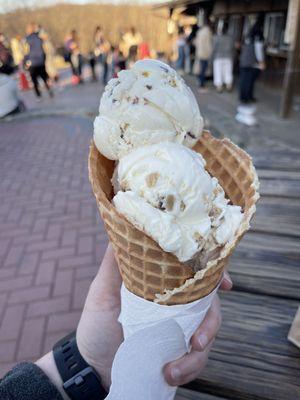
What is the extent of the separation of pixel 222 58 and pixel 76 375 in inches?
366

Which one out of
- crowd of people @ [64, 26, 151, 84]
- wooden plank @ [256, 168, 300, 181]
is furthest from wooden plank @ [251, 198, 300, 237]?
crowd of people @ [64, 26, 151, 84]

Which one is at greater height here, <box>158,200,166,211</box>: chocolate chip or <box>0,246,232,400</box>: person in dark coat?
<box>158,200,166,211</box>: chocolate chip

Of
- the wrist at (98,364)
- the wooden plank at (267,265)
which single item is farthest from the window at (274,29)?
the wrist at (98,364)

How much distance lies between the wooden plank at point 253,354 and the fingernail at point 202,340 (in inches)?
6.5

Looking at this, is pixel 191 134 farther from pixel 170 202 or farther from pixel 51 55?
pixel 51 55

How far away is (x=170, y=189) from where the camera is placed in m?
1.03

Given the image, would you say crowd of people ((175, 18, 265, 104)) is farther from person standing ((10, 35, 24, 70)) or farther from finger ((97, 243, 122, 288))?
finger ((97, 243, 122, 288))

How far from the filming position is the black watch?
1.20 meters

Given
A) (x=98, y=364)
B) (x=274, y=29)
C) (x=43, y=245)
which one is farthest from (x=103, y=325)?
(x=274, y=29)

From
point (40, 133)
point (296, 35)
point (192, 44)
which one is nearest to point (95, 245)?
point (40, 133)

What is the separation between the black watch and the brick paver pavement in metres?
→ 1.23

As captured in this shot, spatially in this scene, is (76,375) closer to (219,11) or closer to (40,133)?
(40,133)

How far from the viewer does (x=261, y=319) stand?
1.32 m

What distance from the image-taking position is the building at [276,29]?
6.19 meters
